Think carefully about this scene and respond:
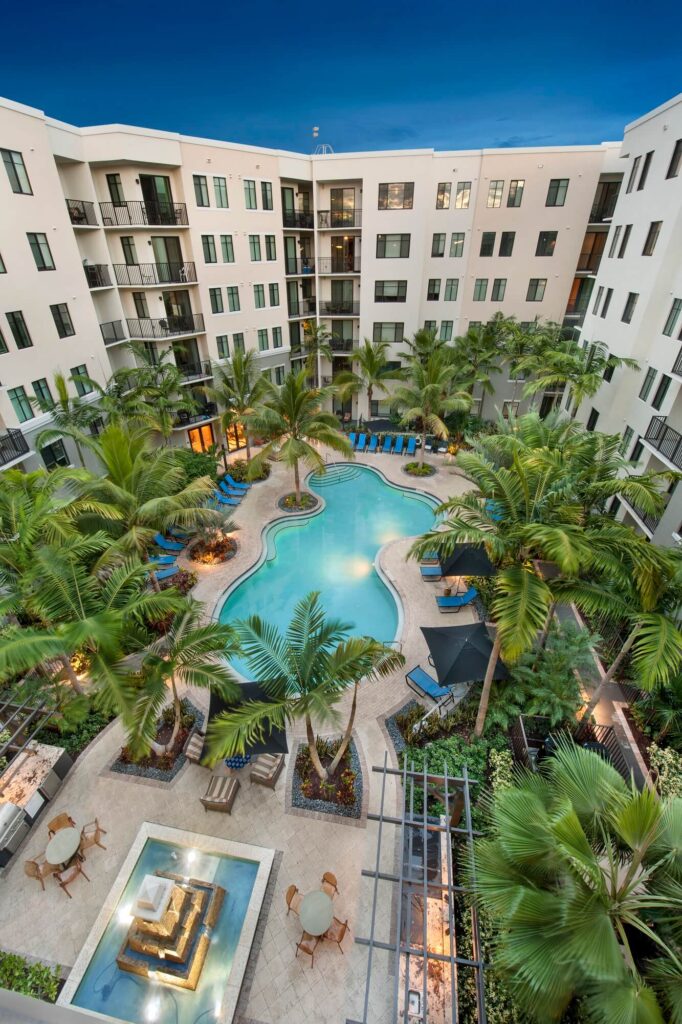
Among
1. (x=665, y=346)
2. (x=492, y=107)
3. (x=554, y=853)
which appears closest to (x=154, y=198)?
(x=665, y=346)

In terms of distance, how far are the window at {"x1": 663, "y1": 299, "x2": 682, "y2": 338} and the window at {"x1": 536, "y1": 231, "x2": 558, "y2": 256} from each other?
12352mm

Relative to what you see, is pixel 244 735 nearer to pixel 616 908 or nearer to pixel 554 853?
pixel 554 853

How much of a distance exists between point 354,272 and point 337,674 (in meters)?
25.8

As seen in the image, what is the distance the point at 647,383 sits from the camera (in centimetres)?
1677

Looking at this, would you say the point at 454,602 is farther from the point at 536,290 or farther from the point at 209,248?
the point at 536,290

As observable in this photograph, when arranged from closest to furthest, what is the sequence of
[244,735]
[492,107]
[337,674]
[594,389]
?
[244,735] → [337,674] → [594,389] → [492,107]

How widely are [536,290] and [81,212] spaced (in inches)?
938

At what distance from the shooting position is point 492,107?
191ft

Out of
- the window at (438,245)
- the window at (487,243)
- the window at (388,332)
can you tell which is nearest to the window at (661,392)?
the window at (487,243)

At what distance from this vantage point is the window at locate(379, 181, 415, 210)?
24219 millimetres

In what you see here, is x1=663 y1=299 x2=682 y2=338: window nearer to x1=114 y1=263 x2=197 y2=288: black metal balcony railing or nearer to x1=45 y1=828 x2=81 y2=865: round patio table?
x1=114 y1=263 x2=197 y2=288: black metal balcony railing

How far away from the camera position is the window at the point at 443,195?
980 inches

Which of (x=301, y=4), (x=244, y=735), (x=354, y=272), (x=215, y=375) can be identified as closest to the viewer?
(x=244, y=735)

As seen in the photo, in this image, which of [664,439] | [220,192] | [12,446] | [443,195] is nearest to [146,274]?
[220,192]
